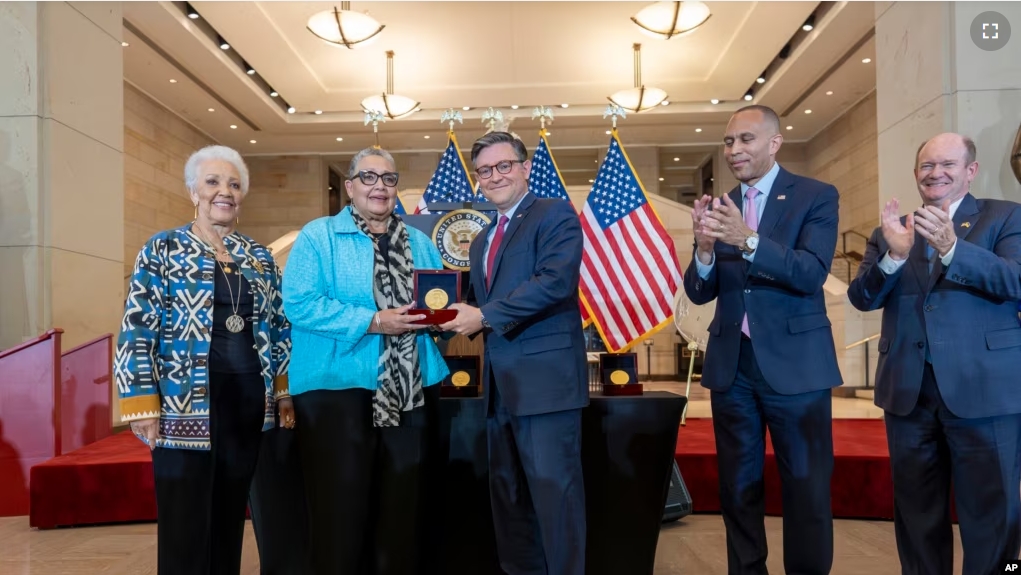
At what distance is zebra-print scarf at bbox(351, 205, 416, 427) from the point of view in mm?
2332

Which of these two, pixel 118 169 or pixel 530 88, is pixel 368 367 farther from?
pixel 530 88

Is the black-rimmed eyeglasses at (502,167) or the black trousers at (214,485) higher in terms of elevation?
the black-rimmed eyeglasses at (502,167)

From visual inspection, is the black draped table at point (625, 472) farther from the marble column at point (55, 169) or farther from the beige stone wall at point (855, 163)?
the beige stone wall at point (855, 163)

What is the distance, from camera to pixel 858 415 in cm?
723

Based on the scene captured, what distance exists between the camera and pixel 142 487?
14.3ft

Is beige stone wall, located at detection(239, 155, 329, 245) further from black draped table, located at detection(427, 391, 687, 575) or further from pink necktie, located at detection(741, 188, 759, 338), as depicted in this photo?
pink necktie, located at detection(741, 188, 759, 338)

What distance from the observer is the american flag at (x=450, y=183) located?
228 inches

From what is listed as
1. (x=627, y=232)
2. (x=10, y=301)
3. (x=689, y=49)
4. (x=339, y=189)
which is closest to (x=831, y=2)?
(x=689, y=49)

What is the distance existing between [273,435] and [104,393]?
3478mm

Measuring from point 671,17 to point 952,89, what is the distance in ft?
15.1

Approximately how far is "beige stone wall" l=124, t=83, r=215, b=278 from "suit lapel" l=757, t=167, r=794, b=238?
41.9 feet

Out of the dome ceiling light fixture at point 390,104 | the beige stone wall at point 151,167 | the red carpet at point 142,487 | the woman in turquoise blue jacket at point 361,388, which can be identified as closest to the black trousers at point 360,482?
the woman in turquoise blue jacket at point 361,388

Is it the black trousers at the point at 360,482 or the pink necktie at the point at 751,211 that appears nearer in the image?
the black trousers at the point at 360,482

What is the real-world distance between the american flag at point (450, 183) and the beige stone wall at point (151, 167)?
9.03m
